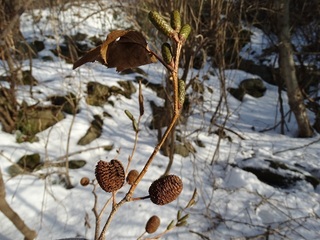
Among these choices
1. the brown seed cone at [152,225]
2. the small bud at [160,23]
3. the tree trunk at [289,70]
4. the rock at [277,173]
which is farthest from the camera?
the tree trunk at [289,70]

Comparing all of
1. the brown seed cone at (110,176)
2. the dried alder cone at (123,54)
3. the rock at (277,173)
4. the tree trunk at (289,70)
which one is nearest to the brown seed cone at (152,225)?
the brown seed cone at (110,176)

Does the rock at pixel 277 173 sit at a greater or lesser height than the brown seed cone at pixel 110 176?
lesser

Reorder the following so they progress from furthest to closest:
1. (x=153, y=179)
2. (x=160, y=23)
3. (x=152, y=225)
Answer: (x=153, y=179) < (x=152, y=225) < (x=160, y=23)

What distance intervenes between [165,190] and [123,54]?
165 mm

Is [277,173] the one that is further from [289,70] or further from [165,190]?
[165,190]

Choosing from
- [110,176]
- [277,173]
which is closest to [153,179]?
[277,173]

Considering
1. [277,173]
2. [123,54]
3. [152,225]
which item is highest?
[123,54]

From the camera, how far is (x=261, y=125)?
361 centimetres

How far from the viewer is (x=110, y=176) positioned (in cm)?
34

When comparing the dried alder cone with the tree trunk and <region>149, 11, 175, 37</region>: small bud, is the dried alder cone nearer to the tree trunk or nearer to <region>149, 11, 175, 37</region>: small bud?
<region>149, 11, 175, 37</region>: small bud

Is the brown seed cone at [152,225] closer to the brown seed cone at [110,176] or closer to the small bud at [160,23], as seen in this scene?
the brown seed cone at [110,176]

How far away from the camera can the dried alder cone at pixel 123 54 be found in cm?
29

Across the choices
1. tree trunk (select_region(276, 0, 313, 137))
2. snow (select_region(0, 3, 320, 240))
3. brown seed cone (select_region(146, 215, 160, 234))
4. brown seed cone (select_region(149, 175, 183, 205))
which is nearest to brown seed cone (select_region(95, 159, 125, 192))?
brown seed cone (select_region(149, 175, 183, 205))

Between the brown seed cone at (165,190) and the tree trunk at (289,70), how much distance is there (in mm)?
3069
